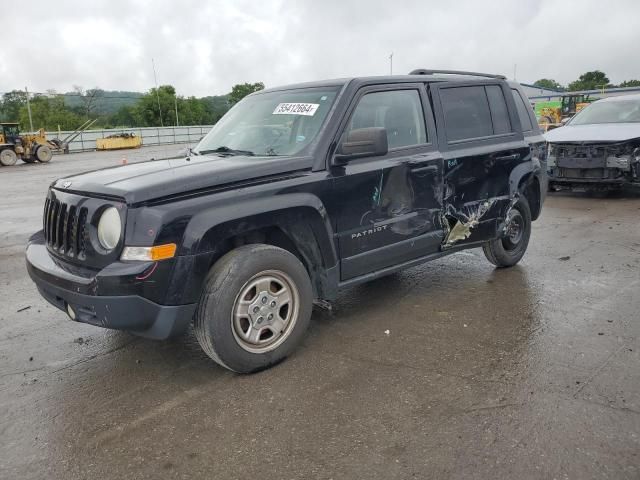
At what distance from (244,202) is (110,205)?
0.78 meters

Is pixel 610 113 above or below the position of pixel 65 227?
above

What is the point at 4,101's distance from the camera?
252 ft

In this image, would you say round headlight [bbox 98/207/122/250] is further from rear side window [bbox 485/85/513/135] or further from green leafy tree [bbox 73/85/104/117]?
green leafy tree [bbox 73/85/104/117]

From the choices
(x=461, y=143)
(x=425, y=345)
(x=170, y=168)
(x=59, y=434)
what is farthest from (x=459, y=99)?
(x=59, y=434)

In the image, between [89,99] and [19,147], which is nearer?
[19,147]

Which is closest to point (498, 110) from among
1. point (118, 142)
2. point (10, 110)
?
point (118, 142)

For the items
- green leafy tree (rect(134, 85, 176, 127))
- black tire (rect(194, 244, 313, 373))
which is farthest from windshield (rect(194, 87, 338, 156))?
green leafy tree (rect(134, 85, 176, 127))

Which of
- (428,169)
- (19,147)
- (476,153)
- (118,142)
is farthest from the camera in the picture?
(118,142)

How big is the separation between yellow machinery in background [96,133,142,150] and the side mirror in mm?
38460

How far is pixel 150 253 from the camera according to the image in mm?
3025

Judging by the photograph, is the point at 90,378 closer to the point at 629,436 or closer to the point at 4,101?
the point at 629,436

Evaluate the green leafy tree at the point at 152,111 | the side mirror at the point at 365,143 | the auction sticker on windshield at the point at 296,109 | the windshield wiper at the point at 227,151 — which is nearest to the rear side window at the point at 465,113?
the side mirror at the point at 365,143

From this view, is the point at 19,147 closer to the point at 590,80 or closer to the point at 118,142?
the point at 118,142

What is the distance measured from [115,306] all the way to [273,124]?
187 centimetres
